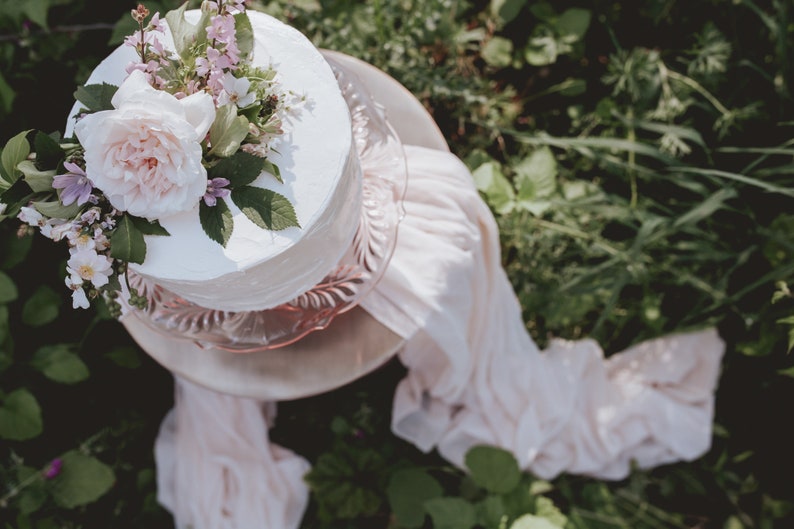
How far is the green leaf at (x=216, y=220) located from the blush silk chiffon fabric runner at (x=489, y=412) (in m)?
0.56

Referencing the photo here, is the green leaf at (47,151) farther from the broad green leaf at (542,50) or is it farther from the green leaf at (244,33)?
the broad green leaf at (542,50)

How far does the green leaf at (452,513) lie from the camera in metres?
1.54

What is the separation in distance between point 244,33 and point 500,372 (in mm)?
1057

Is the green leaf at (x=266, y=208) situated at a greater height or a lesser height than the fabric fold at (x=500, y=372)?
greater

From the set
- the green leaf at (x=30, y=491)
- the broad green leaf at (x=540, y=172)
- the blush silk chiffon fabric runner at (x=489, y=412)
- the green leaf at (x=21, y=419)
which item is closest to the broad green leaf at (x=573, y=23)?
the broad green leaf at (x=540, y=172)

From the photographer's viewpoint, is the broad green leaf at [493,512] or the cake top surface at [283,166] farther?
the broad green leaf at [493,512]

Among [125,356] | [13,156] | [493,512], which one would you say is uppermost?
[13,156]

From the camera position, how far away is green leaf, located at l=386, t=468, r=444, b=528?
1671mm

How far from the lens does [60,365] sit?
157 cm

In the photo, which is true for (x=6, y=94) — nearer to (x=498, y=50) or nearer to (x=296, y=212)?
(x=296, y=212)

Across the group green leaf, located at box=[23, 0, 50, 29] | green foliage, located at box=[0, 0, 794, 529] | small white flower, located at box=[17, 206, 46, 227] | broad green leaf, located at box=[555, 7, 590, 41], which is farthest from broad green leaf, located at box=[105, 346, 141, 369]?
broad green leaf, located at box=[555, 7, 590, 41]

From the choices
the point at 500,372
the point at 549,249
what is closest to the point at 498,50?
the point at 549,249

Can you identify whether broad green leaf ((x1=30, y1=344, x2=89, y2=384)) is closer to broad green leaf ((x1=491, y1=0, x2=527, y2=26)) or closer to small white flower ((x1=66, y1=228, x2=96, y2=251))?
small white flower ((x1=66, y1=228, x2=96, y2=251))

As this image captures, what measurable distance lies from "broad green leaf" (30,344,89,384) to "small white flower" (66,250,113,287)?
88cm
